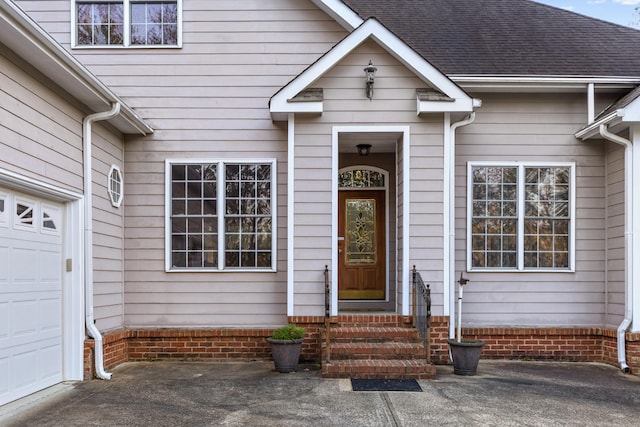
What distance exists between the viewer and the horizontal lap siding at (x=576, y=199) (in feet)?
27.0

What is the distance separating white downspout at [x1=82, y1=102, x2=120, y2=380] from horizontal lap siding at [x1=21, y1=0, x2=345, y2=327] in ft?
4.15

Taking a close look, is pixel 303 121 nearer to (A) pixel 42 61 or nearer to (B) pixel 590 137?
(A) pixel 42 61

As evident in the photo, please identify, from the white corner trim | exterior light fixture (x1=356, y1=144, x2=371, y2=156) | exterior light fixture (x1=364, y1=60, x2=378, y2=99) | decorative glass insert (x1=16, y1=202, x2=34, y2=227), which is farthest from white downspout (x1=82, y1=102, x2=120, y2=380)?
the white corner trim

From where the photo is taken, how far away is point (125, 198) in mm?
8211

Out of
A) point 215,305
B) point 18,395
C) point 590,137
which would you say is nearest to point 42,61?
point 18,395

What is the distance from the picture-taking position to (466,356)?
6.94 metres

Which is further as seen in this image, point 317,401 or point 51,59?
point 317,401

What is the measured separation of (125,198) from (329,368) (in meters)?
3.92

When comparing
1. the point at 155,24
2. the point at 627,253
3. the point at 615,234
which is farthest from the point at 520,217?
the point at 155,24

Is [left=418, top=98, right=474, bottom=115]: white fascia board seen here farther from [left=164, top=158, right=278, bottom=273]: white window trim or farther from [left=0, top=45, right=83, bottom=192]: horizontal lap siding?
[left=0, top=45, right=83, bottom=192]: horizontal lap siding

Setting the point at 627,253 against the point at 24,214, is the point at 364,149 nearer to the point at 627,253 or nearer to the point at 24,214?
the point at 627,253

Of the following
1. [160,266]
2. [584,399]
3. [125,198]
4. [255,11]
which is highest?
[255,11]

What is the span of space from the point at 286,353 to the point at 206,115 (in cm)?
365

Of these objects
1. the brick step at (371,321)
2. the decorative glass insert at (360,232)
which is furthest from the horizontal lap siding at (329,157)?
the decorative glass insert at (360,232)
